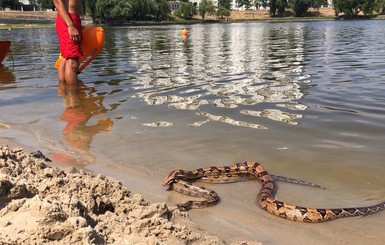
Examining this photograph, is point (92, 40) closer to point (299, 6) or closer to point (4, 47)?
point (4, 47)

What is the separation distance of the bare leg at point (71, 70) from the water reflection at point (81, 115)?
0.18 meters

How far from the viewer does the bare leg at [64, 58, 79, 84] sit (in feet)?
36.6

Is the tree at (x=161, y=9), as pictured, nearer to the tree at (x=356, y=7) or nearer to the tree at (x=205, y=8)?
the tree at (x=205, y=8)

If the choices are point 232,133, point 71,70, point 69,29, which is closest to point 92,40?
point 71,70

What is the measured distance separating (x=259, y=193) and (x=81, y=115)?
17.1ft

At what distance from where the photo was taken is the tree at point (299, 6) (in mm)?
172125

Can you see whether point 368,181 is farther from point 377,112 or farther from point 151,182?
point 377,112

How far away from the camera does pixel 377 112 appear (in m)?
8.40

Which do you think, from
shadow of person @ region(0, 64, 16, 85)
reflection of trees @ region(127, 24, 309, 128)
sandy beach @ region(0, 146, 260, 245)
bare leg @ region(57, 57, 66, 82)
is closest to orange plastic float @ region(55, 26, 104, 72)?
bare leg @ region(57, 57, 66, 82)

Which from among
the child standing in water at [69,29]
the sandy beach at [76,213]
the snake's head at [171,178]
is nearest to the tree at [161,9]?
A: the child standing in water at [69,29]

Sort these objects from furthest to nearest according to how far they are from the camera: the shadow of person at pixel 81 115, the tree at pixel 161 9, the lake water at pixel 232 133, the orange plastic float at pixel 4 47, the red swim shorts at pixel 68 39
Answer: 1. the tree at pixel 161 9
2. the orange plastic float at pixel 4 47
3. the red swim shorts at pixel 68 39
4. the shadow of person at pixel 81 115
5. the lake water at pixel 232 133

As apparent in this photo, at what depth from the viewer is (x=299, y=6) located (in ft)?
568

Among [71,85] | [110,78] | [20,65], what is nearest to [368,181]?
[71,85]

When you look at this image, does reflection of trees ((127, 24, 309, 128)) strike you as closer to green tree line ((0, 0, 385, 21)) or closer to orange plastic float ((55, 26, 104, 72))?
orange plastic float ((55, 26, 104, 72))
